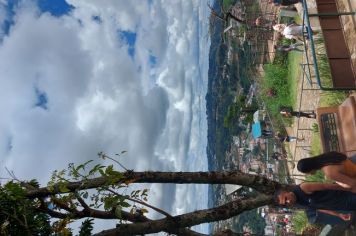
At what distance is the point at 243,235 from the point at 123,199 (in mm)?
2008

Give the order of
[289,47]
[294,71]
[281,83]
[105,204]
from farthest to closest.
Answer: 1. [281,83]
2. [294,71]
3. [289,47]
4. [105,204]

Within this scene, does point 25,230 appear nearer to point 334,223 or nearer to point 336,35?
point 334,223

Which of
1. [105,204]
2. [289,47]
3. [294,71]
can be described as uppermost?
[289,47]

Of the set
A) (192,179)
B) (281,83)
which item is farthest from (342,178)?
(281,83)

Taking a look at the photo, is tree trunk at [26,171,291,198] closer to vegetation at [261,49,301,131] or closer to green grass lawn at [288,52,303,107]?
green grass lawn at [288,52,303,107]

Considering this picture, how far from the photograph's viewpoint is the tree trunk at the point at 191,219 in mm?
5089

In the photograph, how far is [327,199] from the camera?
6195mm

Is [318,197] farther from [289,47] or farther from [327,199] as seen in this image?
[289,47]

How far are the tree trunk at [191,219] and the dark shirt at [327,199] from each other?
48cm

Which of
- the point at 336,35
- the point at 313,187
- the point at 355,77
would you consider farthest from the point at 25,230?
the point at 336,35

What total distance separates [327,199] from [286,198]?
2.43 feet

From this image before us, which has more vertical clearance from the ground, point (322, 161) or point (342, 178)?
point (322, 161)

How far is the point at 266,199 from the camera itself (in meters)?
6.15

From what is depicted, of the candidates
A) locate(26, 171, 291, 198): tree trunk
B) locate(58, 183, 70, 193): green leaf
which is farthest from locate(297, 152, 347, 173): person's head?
locate(58, 183, 70, 193): green leaf
